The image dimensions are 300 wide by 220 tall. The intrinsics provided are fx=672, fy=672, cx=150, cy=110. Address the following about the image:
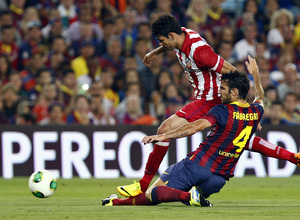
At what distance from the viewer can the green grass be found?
662 cm

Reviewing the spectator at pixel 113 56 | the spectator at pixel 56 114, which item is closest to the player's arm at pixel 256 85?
the spectator at pixel 56 114

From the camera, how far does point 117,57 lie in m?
15.2

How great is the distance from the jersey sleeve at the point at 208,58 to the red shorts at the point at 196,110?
0.56 m

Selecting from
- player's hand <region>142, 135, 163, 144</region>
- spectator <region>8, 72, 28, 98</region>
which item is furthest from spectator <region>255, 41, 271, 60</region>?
player's hand <region>142, 135, 163, 144</region>

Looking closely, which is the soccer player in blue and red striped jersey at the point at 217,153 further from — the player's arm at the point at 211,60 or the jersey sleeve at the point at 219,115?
the player's arm at the point at 211,60

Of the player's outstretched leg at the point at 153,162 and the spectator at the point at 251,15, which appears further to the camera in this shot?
the spectator at the point at 251,15

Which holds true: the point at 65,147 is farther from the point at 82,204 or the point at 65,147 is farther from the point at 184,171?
the point at 184,171

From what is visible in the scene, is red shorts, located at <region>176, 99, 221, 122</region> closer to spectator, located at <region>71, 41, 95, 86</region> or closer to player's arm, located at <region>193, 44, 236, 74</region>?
player's arm, located at <region>193, 44, 236, 74</region>

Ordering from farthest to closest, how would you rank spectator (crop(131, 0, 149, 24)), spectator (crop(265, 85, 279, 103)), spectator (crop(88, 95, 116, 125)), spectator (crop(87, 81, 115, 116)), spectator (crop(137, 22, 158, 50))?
spectator (crop(131, 0, 149, 24)), spectator (crop(137, 22, 158, 50)), spectator (crop(265, 85, 279, 103)), spectator (crop(87, 81, 115, 116)), spectator (crop(88, 95, 116, 125))

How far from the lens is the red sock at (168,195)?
23.6 feet

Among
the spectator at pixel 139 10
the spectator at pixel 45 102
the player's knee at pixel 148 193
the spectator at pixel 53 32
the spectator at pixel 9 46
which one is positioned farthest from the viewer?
the spectator at pixel 139 10

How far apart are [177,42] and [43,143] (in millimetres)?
5372

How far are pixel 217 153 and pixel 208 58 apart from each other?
1.15 m

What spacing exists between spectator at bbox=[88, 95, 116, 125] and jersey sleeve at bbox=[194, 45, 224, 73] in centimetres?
579
